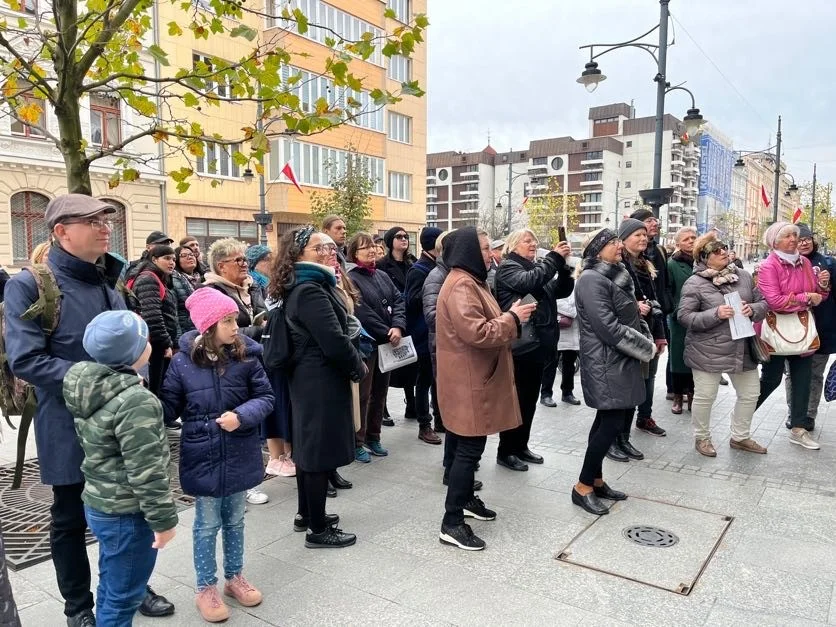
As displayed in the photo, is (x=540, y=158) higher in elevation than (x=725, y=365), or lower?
higher

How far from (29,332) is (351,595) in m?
2.14

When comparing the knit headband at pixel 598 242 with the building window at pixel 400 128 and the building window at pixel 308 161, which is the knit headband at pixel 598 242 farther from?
the building window at pixel 400 128

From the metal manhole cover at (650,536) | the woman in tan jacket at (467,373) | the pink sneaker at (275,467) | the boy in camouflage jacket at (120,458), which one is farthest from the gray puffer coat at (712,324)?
the boy in camouflage jacket at (120,458)

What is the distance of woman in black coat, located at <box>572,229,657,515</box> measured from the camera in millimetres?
4641

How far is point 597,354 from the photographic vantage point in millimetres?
4742

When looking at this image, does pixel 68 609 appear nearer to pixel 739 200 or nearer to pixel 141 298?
pixel 141 298

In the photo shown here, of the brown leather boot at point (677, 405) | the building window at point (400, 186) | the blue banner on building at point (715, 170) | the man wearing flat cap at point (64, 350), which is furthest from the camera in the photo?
the blue banner on building at point (715, 170)

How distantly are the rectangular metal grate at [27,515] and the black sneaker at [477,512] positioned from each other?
1897 mm

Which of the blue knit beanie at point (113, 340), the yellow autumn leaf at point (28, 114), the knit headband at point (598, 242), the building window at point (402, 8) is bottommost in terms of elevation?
the blue knit beanie at point (113, 340)

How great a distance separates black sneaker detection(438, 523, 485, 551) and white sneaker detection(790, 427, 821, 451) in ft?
13.1

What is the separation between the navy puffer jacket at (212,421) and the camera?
3277 mm

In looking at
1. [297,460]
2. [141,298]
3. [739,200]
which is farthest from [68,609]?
[739,200]

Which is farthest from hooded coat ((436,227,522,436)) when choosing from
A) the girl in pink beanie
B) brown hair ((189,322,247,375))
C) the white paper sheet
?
the white paper sheet

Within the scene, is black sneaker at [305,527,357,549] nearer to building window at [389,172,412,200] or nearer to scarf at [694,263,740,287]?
scarf at [694,263,740,287]
